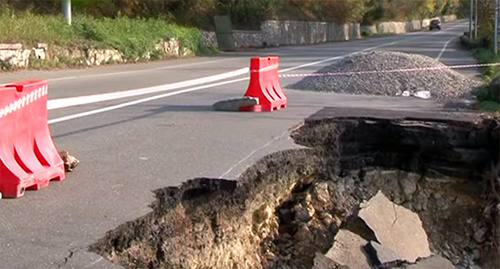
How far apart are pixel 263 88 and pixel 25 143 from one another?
21.8 feet

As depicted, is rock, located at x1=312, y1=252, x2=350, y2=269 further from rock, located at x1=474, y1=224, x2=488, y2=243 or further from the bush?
the bush

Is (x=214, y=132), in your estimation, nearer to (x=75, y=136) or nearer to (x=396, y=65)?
(x=75, y=136)

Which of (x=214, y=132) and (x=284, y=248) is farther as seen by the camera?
(x=214, y=132)

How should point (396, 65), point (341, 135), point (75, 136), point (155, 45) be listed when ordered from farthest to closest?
point (155, 45)
point (396, 65)
point (341, 135)
point (75, 136)

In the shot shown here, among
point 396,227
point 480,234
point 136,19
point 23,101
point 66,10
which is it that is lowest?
point 480,234

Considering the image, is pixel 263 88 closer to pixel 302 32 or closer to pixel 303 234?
pixel 303 234

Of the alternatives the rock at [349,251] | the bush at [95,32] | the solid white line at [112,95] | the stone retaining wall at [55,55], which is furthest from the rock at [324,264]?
the bush at [95,32]

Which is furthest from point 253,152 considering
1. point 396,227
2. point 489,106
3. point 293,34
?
point 293,34

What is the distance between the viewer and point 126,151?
345 inches

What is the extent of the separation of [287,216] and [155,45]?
994 inches

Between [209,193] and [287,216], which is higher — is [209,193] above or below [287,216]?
above

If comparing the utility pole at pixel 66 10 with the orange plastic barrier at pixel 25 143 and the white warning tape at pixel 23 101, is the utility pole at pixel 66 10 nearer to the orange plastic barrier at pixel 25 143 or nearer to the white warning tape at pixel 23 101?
the white warning tape at pixel 23 101

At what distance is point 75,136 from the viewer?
382 inches

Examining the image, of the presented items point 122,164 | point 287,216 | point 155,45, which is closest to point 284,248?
point 287,216
